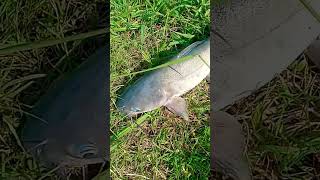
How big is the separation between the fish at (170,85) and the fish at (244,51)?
0.12 feet

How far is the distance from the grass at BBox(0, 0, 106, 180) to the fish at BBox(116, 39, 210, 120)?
0.16 m

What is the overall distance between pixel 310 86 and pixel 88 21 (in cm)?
58

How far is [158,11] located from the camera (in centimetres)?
125

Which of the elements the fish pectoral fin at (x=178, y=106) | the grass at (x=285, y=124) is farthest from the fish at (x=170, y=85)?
the grass at (x=285, y=124)

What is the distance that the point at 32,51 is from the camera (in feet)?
4.09

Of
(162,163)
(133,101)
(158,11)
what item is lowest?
(162,163)

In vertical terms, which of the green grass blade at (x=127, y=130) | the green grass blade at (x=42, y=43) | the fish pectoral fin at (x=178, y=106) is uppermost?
the green grass blade at (x=42, y=43)

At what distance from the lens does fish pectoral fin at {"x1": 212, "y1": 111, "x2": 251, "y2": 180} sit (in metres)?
1.24

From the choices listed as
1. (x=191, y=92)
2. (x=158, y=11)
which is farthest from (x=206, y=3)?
(x=191, y=92)

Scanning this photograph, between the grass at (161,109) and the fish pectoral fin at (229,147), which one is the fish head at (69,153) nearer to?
the grass at (161,109)

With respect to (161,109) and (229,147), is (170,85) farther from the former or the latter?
(229,147)

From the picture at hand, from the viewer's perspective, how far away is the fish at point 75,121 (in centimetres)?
124

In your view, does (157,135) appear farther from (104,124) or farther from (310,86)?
(310,86)

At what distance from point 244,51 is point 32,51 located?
1.77 ft
